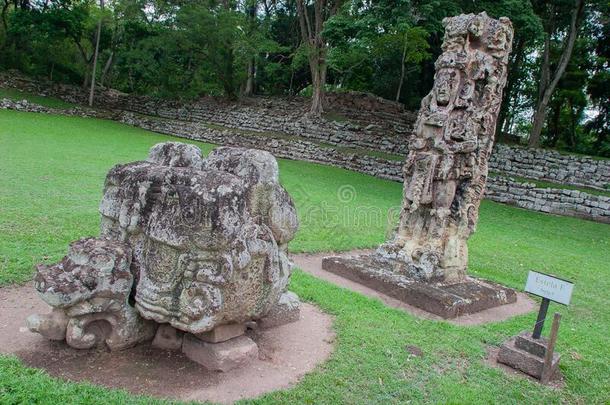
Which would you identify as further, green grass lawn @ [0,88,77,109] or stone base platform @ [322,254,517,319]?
green grass lawn @ [0,88,77,109]

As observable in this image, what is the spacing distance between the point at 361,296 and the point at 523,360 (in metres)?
2.18

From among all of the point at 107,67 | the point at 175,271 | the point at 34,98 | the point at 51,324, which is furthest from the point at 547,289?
the point at 107,67

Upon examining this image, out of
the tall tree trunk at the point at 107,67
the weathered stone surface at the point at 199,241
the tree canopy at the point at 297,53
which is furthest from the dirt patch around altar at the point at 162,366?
the tall tree trunk at the point at 107,67

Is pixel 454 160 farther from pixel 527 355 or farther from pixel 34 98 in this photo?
pixel 34 98

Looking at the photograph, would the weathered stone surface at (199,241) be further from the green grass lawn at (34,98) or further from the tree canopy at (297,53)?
the green grass lawn at (34,98)

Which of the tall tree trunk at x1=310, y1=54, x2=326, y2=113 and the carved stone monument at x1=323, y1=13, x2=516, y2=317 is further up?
the tall tree trunk at x1=310, y1=54, x2=326, y2=113

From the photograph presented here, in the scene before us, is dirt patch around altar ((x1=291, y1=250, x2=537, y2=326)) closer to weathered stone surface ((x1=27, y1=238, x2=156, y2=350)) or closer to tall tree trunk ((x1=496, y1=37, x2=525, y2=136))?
weathered stone surface ((x1=27, y1=238, x2=156, y2=350))

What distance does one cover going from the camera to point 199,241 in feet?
11.9

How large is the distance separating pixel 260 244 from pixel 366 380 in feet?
4.90

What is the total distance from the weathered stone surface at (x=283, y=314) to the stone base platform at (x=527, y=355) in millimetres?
2167

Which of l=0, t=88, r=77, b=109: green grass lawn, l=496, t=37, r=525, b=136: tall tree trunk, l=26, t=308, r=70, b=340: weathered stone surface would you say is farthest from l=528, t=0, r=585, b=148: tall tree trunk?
l=0, t=88, r=77, b=109: green grass lawn

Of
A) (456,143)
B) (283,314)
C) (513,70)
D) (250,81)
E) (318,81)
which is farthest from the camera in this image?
(250,81)

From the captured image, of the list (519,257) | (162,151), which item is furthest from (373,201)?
(162,151)

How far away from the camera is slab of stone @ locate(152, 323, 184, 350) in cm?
409
